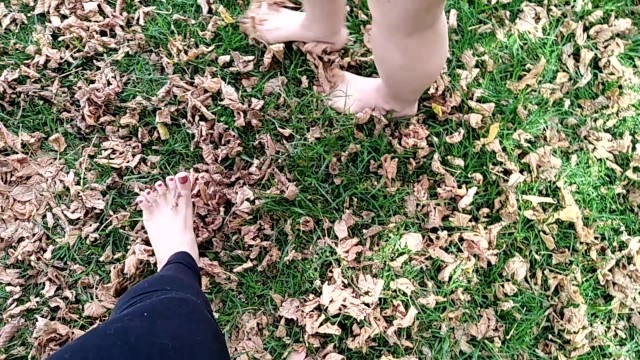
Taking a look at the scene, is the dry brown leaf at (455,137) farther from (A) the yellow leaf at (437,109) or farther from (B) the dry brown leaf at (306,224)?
(B) the dry brown leaf at (306,224)

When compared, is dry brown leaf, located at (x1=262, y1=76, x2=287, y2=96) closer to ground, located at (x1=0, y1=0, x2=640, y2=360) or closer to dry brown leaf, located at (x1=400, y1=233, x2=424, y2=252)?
ground, located at (x1=0, y1=0, x2=640, y2=360)

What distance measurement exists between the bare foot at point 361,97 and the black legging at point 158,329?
2.42 feet

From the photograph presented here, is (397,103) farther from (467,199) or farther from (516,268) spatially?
(516,268)

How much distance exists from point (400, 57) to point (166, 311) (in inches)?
33.1

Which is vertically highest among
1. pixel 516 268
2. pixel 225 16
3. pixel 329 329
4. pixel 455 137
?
pixel 225 16

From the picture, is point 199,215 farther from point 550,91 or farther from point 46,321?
point 550,91

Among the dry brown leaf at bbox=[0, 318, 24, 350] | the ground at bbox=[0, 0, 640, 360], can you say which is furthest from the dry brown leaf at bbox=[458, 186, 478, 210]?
the dry brown leaf at bbox=[0, 318, 24, 350]

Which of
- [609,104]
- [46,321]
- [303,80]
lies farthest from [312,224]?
[609,104]

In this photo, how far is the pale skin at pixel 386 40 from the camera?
1281 mm

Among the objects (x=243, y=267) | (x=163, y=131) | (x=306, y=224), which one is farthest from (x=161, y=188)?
(x=306, y=224)

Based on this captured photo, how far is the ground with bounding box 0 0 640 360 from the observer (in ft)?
5.77

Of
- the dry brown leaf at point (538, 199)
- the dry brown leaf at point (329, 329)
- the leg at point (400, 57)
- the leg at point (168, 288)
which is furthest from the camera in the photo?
the dry brown leaf at point (538, 199)

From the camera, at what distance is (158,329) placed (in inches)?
52.8

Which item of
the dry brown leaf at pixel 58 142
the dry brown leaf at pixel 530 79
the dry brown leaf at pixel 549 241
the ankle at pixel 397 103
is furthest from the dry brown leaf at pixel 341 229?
the dry brown leaf at pixel 58 142
